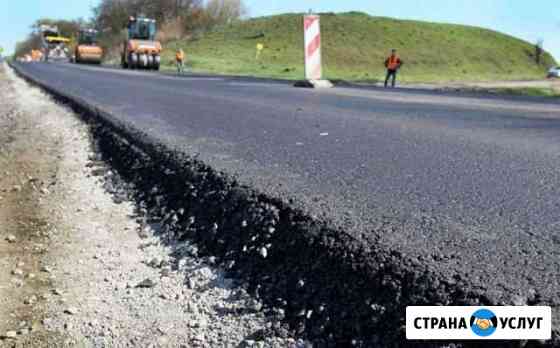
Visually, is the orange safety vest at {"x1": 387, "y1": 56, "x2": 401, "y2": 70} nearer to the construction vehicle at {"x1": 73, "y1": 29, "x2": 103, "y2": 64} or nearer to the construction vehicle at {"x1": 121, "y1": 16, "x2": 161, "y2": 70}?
the construction vehicle at {"x1": 121, "y1": 16, "x2": 161, "y2": 70}

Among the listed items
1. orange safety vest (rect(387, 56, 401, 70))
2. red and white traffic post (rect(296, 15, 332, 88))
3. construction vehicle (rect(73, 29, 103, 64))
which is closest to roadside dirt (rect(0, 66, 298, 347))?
red and white traffic post (rect(296, 15, 332, 88))

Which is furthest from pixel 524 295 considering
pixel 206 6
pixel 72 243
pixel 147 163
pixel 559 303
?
pixel 206 6

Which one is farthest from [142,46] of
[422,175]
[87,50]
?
[422,175]

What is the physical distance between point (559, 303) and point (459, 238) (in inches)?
22.1

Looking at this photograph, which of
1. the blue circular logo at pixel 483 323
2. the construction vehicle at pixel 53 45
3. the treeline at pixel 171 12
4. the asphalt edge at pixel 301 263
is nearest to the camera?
the blue circular logo at pixel 483 323

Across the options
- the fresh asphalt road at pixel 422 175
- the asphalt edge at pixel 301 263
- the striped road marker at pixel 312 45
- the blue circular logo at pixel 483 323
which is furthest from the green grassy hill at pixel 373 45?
the blue circular logo at pixel 483 323

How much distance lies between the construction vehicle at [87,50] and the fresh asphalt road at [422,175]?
124ft

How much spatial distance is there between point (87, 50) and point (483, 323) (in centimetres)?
4354

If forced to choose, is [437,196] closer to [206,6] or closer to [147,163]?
[147,163]

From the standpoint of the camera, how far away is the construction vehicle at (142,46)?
30375 mm

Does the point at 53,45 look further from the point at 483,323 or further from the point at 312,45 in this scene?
the point at 483,323

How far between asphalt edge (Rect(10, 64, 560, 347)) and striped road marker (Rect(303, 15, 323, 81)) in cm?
1057

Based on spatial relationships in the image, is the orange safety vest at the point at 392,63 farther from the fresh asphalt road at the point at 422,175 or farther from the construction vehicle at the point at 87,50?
the construction vehicle at the point at 87,50

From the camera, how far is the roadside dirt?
1862 mm
